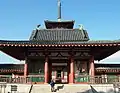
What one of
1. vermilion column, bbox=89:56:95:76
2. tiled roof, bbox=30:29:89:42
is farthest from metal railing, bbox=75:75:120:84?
tiled roof, bbox=30:29:89:42

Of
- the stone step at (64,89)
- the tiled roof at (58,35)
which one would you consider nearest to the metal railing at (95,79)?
the stone step at (64,89)

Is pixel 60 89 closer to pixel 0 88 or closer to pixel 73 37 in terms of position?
pixel 0 88

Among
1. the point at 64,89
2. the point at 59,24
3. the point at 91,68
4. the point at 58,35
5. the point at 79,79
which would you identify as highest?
the point at 59,24

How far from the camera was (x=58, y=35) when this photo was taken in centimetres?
2891

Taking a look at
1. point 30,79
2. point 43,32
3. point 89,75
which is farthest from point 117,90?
point 43,32

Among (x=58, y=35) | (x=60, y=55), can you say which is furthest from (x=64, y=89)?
(x=58, y=35)

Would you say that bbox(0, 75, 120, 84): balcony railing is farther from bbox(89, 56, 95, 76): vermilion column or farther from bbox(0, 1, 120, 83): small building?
bbox(89, 56, 95, 76): vermilion column

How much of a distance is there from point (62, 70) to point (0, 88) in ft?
28.1

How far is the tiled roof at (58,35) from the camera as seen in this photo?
28.1 meters

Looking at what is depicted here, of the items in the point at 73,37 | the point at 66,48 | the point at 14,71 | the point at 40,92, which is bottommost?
the point at 40,92

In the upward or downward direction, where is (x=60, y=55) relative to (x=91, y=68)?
upward

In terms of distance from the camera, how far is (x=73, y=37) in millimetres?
28297

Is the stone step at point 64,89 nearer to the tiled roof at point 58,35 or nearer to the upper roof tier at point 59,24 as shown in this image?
the tiled roof at point 58,35

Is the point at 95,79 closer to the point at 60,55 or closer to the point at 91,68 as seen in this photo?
the point at 91,68
